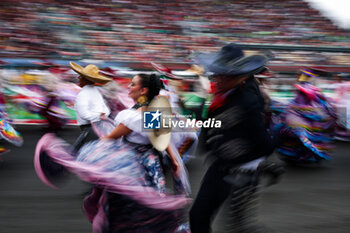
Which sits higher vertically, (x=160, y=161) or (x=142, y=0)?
(x=160, y=161)

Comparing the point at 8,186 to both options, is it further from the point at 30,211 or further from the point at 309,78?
the point at 309,78

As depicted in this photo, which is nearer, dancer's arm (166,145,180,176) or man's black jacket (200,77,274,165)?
man's black jacket (200,77,274,165)

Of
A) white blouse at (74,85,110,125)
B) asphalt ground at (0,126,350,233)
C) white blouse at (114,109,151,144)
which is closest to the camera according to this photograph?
white blouse at (114,109,151,144)

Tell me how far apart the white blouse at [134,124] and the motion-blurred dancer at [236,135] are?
0.55 metres

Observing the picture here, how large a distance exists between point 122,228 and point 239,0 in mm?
15872

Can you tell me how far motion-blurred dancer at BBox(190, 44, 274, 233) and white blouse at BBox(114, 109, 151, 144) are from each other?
0.55 m

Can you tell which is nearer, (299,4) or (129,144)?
(129,144)

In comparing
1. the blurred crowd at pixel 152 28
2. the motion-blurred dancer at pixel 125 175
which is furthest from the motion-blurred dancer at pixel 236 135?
the blurred crowd at pixel 152 28

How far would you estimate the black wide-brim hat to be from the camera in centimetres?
289

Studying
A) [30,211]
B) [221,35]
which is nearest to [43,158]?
[30,211]

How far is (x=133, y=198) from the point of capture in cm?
317

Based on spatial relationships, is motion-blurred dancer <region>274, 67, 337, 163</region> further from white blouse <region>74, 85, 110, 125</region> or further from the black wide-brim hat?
the black wide-brim hat

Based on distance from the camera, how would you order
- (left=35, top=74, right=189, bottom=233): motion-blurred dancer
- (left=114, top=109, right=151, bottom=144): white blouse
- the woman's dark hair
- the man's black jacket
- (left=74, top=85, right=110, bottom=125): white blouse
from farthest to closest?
(left=74, top=85, right=110, bottom=125): white blouse
the woman's dark hair
(left=114, top=109, right=151, bottom=144): white blouse
(left=35, top=74, right=189, bottom=233): motion-blurred dancer
the man's black jacket

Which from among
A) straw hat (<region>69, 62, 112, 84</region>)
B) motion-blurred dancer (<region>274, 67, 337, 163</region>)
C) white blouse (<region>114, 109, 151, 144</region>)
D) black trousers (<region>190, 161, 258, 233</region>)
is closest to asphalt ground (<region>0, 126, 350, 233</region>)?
motion-blurred dancer (<region>274, 67, 337, 163</region>)
